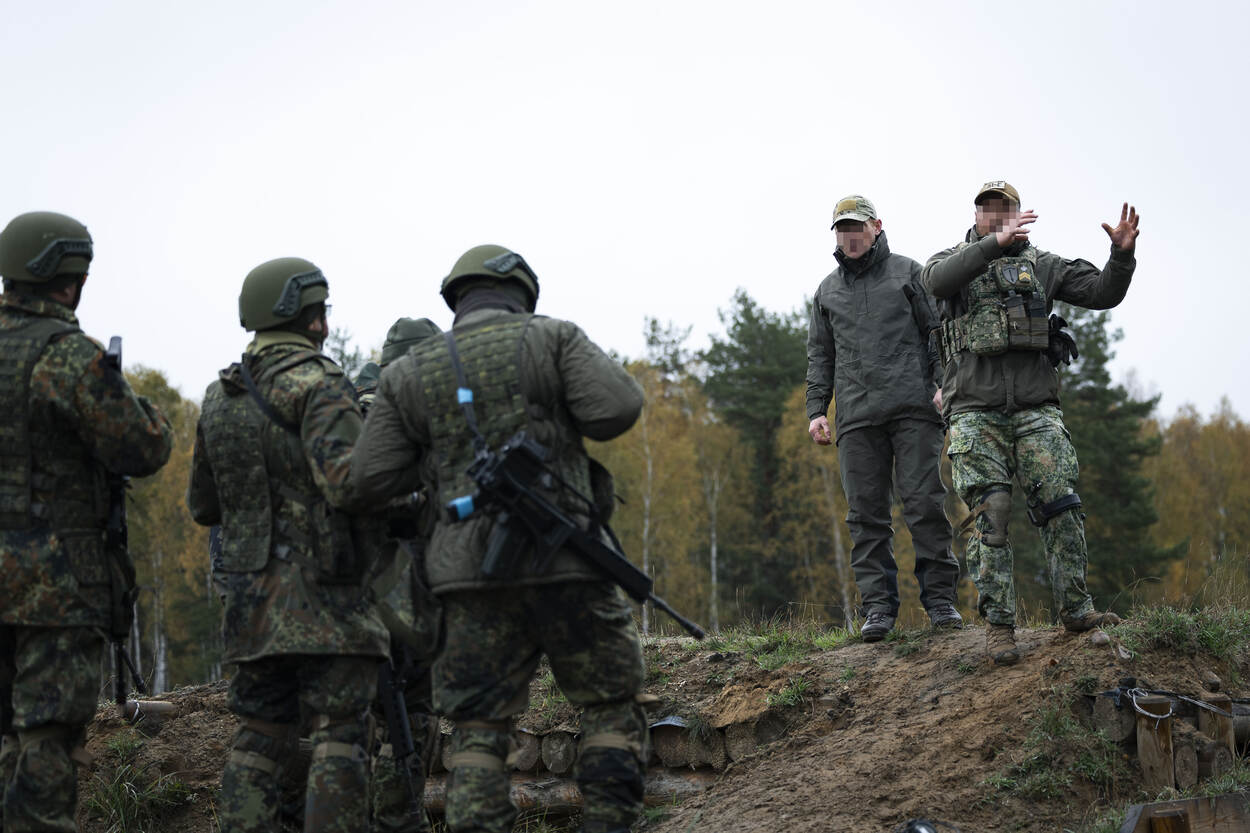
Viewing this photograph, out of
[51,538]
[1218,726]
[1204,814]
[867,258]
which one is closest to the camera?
[51,538]

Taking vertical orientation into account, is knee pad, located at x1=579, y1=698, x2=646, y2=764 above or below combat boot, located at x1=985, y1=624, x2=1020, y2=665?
below

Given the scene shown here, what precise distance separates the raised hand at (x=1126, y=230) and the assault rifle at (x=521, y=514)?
360 centimetres

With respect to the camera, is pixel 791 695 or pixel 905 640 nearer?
pixel 791 695

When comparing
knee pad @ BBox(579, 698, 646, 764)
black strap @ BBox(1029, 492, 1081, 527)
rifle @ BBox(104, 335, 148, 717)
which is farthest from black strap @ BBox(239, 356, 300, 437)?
black strap @ BBox(1029, 492, 1081, 527)

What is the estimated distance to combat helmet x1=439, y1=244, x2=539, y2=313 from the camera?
179 inches

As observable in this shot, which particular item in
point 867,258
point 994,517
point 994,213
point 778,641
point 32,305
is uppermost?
point 867,258

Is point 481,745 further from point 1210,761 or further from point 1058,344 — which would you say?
point 1058,344

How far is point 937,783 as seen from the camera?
18.2 feet

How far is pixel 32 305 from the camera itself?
4566mm

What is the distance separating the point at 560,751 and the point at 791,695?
1638 mm

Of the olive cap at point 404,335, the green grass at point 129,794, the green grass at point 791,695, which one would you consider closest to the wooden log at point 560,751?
the green grass at point 791,695

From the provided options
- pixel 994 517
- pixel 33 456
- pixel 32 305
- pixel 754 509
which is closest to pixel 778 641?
pixel 994 517

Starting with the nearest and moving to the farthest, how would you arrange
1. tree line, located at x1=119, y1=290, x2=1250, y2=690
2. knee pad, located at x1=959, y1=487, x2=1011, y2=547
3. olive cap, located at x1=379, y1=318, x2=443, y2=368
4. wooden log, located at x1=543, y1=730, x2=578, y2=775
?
knee pad, located at x1=959, y1=487, x2=1011, y2=547 → olive cap, located at x1=379, y1=318, x2=443, y2=368 → wooden log, located at x1=543, y1=730, x2=578, y2=775 → tree line, located at x1=119, y1=290, x2=1250, y2=690

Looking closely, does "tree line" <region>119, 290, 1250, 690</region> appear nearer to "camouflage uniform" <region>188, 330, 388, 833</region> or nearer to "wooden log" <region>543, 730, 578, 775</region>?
"wooden log" <region>543, 730, 578, 775</region>
